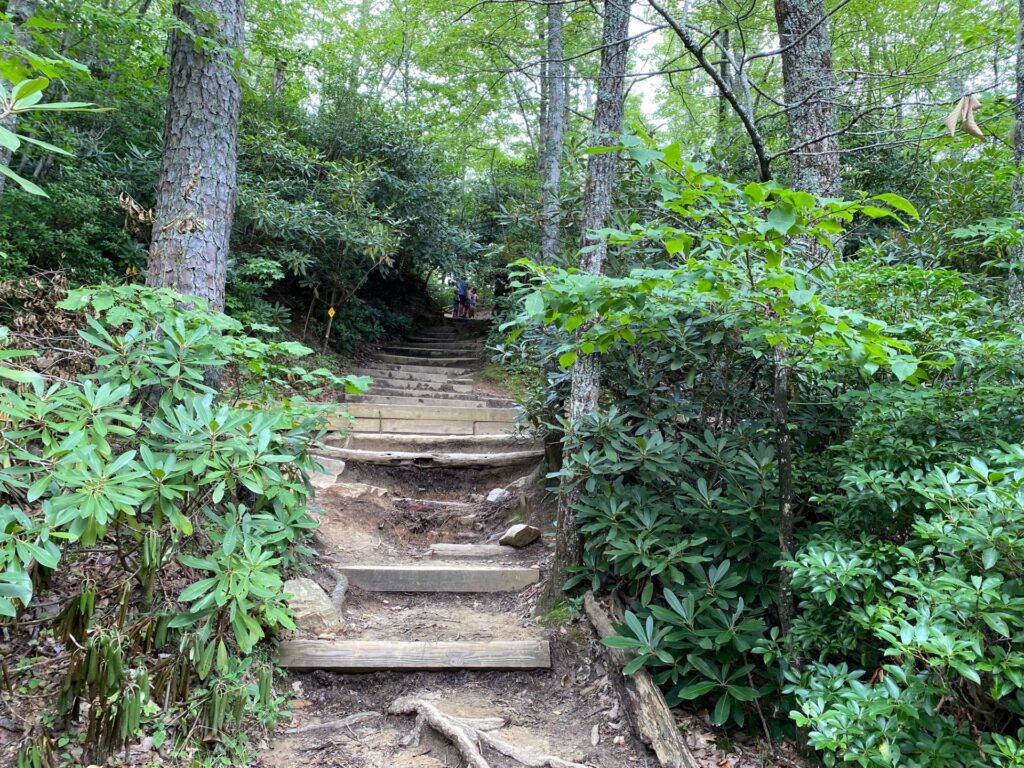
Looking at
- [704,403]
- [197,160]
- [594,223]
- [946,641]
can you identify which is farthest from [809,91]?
[197,160]

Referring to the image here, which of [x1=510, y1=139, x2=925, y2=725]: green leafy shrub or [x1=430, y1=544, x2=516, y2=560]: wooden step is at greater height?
[x1=510, y1=139, x2=925, y2=725]: green leafy shrub

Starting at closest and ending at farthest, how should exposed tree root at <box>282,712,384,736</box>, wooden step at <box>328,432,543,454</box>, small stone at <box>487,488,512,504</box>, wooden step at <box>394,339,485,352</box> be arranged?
1. exposed tree root at <box>282,712,384,736</box>
2. small stone at <box>487,488,512,504</box>
3. wooden step at <box>328,432,543,454</box>
4. wooden step at <box>394,339,485,352</box>

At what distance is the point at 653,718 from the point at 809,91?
14.1 feet

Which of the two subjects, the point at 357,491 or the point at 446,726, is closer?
the point at 446,726

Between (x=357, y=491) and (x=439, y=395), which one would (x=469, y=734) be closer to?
(x=357, y=491)

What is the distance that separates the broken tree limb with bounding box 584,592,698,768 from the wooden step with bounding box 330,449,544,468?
2.72m

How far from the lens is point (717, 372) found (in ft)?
9.24

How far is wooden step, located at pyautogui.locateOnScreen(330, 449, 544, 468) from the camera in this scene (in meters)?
5.20

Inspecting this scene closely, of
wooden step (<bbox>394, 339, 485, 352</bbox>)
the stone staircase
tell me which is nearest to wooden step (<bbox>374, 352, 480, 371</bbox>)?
the stone staircase

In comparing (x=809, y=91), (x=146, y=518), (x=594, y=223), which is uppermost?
(x=809, y=91)

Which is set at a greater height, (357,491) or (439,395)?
(439,395)

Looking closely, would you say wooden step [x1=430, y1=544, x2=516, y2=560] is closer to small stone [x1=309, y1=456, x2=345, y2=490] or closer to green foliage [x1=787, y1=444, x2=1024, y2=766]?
small stone [x1=309, y1=456, x2=345, y2=490]

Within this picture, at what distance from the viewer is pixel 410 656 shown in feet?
9.19

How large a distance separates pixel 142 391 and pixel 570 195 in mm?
3594
